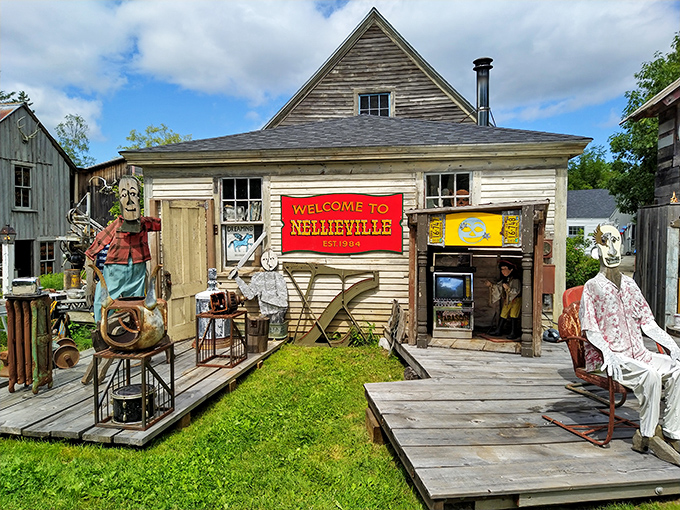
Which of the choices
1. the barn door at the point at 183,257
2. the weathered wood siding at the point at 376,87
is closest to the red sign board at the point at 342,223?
the barn door at the point at 183,257

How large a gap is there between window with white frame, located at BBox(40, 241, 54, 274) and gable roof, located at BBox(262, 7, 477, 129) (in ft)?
36.3

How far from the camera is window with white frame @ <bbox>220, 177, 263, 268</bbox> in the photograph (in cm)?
863

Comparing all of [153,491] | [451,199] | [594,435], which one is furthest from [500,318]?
[153,491]

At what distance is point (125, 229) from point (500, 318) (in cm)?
A: 537

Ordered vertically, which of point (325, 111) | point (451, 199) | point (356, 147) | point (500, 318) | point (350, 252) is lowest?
point (500, 318)

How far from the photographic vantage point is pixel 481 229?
6148mm

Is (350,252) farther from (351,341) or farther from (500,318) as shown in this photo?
(500,318)

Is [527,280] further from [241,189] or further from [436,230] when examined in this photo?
[241,189]

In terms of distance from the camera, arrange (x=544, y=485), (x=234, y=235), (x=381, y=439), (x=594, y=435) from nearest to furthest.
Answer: (x=544, y=485), (x=594, y=435), (x=381, y=439), (x=234, y=235)

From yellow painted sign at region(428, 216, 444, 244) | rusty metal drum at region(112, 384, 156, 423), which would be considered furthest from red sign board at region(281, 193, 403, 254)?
rusty metal drum at region(112, 384, 156, 423)

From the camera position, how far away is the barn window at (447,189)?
8.09 metres

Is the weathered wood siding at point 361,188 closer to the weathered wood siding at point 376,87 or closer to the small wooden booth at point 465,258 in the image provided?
the small wooden booth at point 465,258

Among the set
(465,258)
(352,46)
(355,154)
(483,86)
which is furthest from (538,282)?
(352,46)

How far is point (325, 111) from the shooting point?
48.1ft
